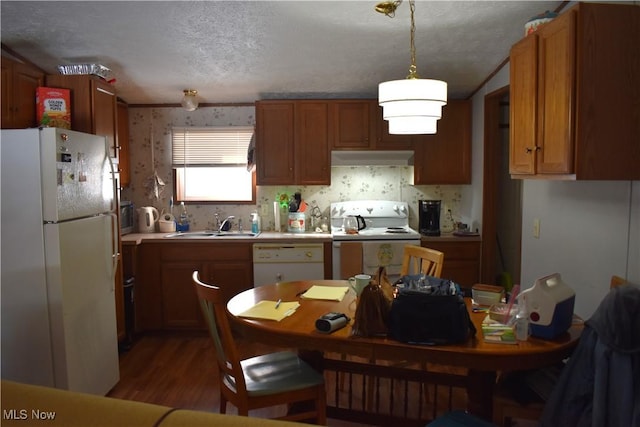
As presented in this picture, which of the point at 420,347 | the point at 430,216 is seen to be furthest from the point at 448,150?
the point at 420,347

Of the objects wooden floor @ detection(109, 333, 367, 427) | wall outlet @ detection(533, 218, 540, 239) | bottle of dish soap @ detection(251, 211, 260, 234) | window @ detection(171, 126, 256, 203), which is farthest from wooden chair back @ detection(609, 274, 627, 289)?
window @ detection(171, 126, 256, 203)

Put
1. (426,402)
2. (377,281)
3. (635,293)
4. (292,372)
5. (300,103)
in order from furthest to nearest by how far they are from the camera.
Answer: (300,103), (426,402), (292,372), (377,281), (635,293)

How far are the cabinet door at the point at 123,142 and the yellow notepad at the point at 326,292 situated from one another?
257 centimetres

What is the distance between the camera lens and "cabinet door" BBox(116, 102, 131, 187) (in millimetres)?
4258

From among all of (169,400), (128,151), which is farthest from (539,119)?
(128,151)

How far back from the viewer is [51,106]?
3.00 metres

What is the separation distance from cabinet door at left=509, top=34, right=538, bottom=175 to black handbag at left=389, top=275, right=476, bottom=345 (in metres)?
1.02

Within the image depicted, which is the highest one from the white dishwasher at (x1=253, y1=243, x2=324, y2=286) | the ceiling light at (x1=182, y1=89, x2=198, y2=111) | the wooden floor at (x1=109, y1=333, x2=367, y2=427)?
the ceiling light at (x1=182, y1=89, x2=198, y2=111)

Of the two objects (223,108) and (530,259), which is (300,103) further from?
(530,259)

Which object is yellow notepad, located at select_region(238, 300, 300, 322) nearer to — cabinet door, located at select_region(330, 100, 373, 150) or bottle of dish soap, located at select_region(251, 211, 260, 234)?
bottle of dish soap, located at select_region(251, 211, 260, 234)

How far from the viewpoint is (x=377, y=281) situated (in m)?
2.06

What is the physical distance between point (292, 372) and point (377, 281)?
24.5 inches

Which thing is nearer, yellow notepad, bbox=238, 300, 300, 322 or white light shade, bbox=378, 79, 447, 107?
white light shade, bbox=378, 79, 447, 107

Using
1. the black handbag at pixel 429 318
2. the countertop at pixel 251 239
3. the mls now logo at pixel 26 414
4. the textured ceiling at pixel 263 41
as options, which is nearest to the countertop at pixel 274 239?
the countertop at pixel 251 239
